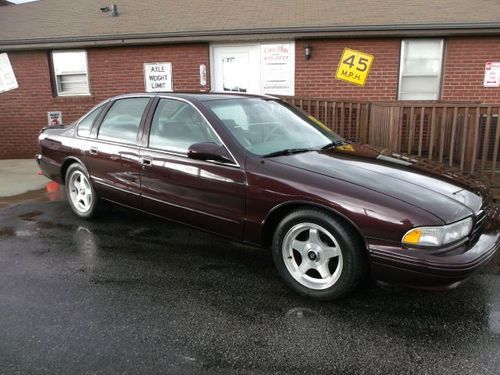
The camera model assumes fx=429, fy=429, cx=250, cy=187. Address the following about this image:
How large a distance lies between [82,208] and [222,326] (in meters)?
2.97

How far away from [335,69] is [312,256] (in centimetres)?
677

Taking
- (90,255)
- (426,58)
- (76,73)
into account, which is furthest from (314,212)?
(76,73)

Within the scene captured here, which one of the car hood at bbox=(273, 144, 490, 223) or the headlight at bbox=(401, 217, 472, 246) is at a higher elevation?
the car hood at bbox=(273, 144, 490, 223)

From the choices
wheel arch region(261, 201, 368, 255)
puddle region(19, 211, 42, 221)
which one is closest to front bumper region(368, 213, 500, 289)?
wheel arch region(261, 201, 368, 255)

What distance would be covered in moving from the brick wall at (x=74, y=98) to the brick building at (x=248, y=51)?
2 cm

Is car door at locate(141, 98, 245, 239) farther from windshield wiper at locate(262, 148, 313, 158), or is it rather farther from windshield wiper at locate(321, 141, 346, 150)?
windshield wiper at locate(321, 141, 346, 150)

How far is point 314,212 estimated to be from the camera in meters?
3.02

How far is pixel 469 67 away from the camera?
8.61 metres

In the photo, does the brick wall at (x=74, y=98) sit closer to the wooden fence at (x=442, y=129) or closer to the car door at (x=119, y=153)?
the wooden fence at (x=442, y=129)

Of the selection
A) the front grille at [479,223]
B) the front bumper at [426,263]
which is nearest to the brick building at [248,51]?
the front grille at [479,223]

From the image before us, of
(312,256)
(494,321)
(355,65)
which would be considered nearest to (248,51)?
(355,65)

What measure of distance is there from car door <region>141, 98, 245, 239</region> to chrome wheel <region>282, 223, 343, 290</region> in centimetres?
47

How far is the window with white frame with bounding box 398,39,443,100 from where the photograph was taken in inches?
343

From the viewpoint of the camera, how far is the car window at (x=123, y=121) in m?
4.27
